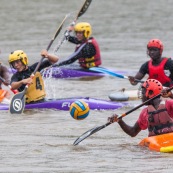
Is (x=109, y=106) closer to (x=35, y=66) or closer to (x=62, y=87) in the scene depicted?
(x=35, y=66)

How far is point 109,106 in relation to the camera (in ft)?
55.2

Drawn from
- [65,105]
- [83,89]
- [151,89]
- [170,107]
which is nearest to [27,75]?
[65,105]

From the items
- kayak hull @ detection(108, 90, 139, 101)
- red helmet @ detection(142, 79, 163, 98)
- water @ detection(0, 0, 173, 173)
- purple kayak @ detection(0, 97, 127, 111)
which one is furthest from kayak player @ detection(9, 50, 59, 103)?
red helmet @ detection(142, 79, 163, 98)

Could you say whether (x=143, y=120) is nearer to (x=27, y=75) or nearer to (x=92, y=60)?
(x=27, y=75)

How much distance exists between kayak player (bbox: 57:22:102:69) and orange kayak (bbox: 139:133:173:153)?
9411 millimetres

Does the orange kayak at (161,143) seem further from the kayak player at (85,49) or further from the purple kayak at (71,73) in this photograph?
the kayak player at (85,49)

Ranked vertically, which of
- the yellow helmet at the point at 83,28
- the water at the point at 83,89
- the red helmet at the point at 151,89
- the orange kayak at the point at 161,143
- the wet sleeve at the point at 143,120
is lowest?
the water at the point at 83,89

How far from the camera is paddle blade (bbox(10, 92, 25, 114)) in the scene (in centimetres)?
1620

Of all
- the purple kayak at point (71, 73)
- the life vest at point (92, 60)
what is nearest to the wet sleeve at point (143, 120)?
the purple kayak at point (71, 73)

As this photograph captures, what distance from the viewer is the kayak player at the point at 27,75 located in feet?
52.6

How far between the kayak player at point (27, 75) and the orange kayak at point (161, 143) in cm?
436

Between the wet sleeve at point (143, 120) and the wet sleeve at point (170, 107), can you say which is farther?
the wet sleeve at point (143, 120)

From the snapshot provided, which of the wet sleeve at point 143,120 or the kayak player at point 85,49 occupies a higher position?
the wet sleeve at point 143,120

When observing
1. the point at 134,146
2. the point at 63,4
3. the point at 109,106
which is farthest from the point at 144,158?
the point at 63,4
